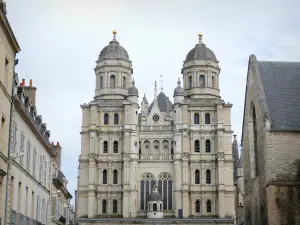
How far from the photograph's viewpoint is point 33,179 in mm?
25625

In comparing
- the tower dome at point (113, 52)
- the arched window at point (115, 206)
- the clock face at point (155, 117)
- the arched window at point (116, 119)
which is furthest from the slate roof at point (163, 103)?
the arched window at point (115, 206)

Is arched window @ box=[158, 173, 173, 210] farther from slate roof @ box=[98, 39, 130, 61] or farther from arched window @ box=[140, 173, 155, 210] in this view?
slate roof @ box=[98, 39, 130, 61]

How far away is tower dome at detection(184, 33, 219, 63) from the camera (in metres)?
68.2

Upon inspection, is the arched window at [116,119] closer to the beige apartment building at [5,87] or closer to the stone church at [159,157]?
the stone church at [159,157]

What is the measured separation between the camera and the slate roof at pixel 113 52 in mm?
68625

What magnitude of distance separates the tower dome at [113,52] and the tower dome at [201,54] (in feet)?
24.6

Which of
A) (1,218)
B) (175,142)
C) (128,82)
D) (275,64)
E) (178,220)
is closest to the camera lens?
(1,218)

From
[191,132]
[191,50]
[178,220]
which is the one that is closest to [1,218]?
[178,220]

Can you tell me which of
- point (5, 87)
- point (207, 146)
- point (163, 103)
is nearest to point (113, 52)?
point (163, 103)

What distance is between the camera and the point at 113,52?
68938mm

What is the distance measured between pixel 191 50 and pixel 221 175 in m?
16.2

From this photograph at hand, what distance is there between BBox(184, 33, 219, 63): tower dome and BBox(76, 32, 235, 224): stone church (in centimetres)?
163

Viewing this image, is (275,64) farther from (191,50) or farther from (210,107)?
(191,50)

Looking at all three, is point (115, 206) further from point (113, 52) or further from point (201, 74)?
point (113, 52)
